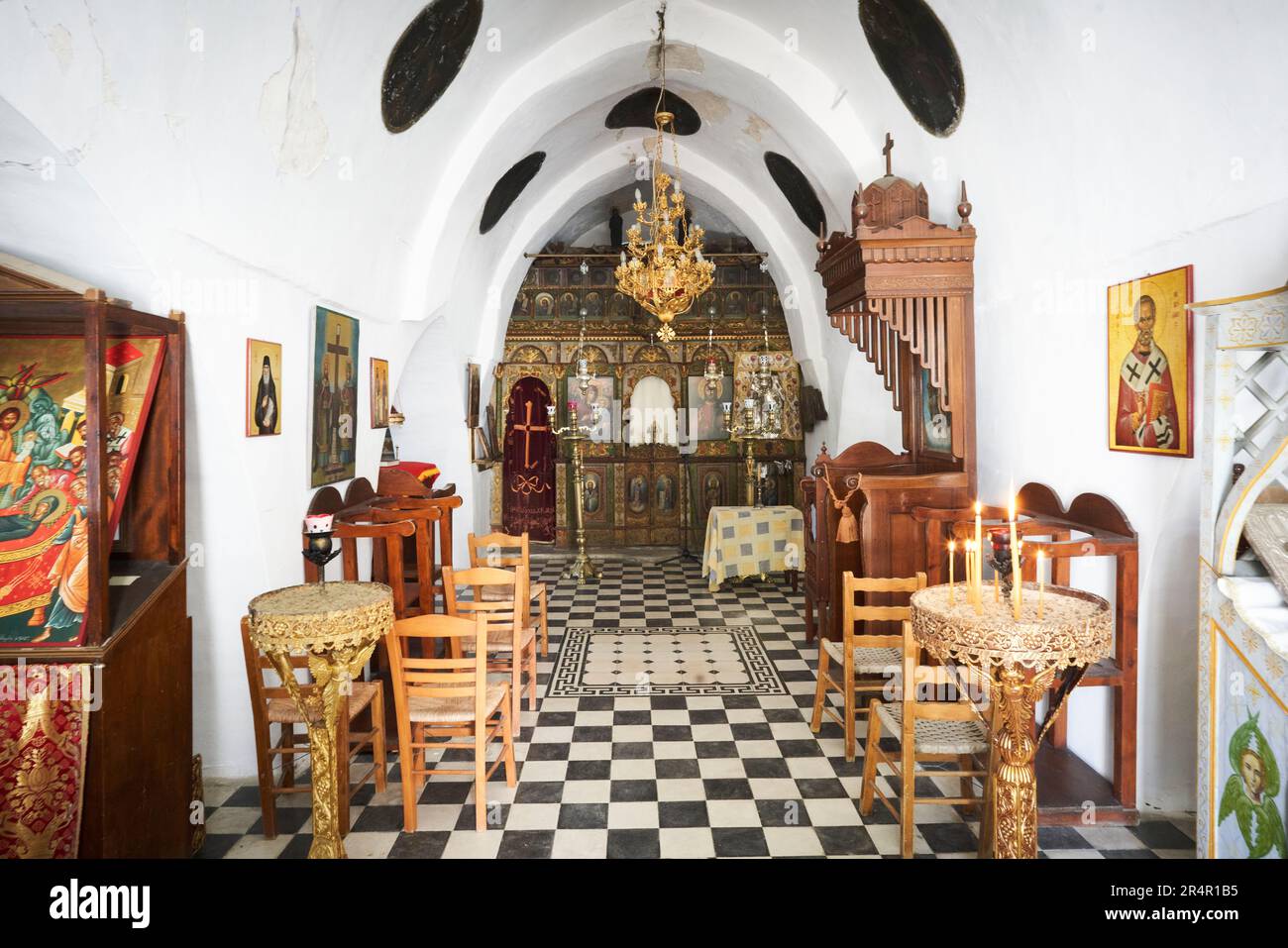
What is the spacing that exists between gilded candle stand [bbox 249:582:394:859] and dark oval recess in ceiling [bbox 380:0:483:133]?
10.1 ft

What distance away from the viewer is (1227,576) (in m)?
2.37

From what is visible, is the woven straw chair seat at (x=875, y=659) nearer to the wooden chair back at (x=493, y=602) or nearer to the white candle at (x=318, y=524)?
the wooden chair back at (x=493, y=602)

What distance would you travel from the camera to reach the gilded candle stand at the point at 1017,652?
2213mm

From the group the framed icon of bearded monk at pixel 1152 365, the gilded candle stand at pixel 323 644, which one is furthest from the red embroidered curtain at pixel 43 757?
the framed icon of bearded monk at pixel 1152 365

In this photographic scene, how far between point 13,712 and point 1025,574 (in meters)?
4.10

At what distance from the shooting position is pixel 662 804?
11.6 feet

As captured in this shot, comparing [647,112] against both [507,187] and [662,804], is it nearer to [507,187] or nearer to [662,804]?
[507,187]

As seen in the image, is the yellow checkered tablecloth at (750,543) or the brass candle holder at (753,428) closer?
the yellow checkered tablecloth at (750,543)

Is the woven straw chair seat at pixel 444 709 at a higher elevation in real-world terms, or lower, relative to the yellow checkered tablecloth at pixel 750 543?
lower

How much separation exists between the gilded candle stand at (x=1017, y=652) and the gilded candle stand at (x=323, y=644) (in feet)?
6.21

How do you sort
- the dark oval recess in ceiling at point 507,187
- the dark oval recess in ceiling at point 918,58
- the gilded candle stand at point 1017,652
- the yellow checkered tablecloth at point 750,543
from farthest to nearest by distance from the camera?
the yellow checkered tablecloth at point 750,543 → the dark oval recess in ceiling at point 507,187 → the dark oval recess in ceiling at point 918,58 → the gilded candle stand at point 1017,652

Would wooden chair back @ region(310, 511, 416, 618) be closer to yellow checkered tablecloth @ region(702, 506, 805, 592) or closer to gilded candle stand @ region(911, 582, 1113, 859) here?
gilded candle stand @ region(911, 582, 1113, 859)

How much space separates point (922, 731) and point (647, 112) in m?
6.90
